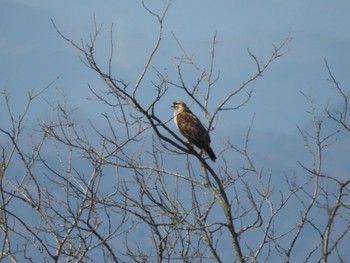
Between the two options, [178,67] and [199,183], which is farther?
[178,67]

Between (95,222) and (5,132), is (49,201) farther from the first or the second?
(5,132)

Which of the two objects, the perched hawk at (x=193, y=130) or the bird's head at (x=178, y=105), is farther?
the bird's head at (x=178, y=105)

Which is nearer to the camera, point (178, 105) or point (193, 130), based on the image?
point (193, 130)

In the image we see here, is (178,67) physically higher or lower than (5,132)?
higher

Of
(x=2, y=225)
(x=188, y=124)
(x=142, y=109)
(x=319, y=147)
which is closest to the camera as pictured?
(x=142, y=109)

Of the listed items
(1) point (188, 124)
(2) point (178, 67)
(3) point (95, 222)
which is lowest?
(3) point (95, 222)

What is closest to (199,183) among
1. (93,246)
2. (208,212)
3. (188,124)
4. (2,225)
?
(208,212)

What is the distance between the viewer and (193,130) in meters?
10.2

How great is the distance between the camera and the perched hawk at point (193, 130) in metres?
10.0

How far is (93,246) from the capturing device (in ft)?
23.3

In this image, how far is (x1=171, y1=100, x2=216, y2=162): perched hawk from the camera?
10.0 meters

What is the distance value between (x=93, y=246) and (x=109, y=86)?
1.97 metres

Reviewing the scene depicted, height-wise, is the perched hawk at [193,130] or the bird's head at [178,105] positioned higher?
the bird's head at [178,105]

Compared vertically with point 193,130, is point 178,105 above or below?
above
